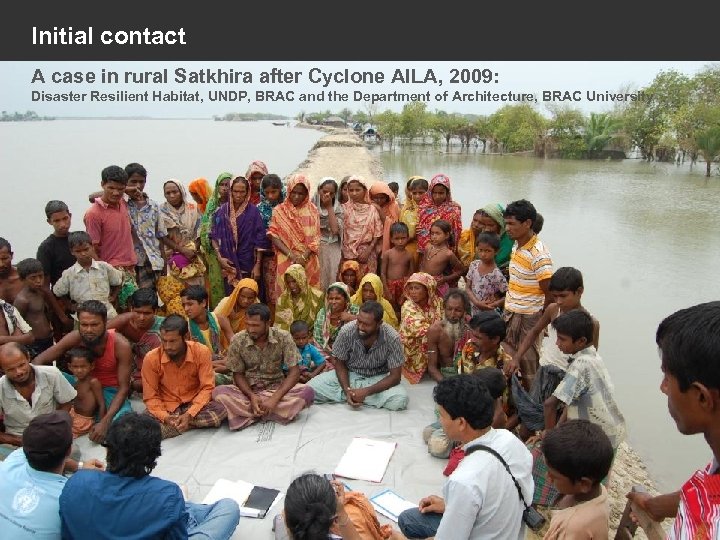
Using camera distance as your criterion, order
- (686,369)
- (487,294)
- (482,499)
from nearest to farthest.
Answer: (686,369) → (482,499) → (487,294)

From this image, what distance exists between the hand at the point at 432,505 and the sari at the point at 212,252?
3.41 meters

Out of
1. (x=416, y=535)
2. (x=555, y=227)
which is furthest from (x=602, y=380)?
(x=555, y=227)

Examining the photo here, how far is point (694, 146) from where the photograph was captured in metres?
24.0

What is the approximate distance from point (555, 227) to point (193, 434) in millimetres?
12358

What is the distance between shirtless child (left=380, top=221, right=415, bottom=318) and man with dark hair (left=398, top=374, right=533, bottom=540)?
3173 millimetres

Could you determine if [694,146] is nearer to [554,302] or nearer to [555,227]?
[555,227]

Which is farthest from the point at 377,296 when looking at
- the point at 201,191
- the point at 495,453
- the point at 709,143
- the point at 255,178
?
the point at 709,143

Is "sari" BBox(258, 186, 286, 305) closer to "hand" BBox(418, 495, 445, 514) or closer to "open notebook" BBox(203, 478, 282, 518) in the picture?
"open notebook" BBox(203, 478, 282, 518)

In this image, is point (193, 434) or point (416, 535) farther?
point (193, 434)

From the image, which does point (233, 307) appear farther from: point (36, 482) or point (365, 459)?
point (36, 482)

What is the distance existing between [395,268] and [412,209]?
0.81 m

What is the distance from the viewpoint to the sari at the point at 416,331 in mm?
4520

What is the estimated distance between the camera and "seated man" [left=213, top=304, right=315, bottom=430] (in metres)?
3.86

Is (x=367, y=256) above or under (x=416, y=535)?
above
